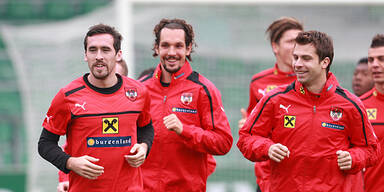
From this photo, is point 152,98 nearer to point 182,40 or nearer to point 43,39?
point 182,40

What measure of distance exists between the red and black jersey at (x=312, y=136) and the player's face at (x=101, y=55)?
1146 mm

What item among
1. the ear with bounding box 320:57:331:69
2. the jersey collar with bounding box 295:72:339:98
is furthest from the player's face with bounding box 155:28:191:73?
the ear with bounding box 320:57:331:69

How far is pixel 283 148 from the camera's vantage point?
423 centimetres

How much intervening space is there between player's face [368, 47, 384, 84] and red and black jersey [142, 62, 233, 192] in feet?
5.00

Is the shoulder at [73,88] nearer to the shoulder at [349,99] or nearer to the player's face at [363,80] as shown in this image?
the shoulder at [349,99]

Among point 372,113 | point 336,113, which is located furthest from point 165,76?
point 372,113

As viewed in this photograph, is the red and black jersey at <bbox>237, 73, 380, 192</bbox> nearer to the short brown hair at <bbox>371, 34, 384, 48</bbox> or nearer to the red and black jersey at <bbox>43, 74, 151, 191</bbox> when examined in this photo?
the red and black jersey at <bbox>43, 74, 151, 191</bbox>

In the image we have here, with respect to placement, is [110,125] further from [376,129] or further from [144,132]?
[376,129]

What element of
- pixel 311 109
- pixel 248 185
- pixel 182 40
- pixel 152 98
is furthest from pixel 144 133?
pixel 248 185

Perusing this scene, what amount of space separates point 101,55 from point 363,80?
3.23 m

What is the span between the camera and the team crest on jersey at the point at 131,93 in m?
4.37

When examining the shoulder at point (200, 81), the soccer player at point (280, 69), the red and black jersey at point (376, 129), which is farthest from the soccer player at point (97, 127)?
the red and black jersey at point (376, 129)

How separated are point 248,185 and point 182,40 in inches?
196

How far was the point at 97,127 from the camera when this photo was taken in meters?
4.17
